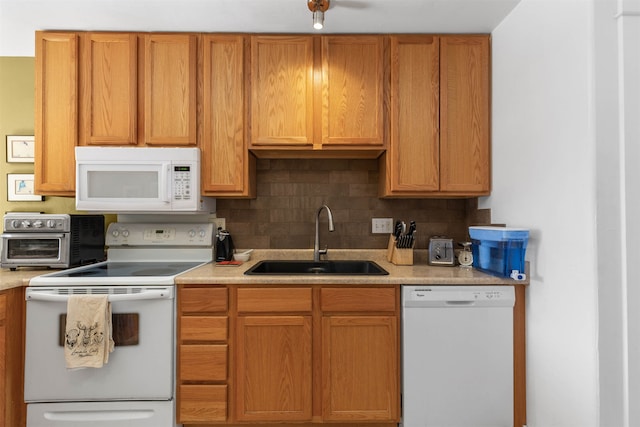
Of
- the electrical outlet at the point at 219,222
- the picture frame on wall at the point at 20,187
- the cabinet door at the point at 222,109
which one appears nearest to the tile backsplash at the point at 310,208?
the electrical outlet at the point at 219,222

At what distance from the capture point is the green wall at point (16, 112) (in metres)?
2.33

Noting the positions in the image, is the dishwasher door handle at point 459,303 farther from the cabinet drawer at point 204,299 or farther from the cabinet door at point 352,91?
the cabinet drawer at point 204,299

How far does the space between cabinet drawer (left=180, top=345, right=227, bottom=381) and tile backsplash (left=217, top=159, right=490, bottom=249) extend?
0.85 metres

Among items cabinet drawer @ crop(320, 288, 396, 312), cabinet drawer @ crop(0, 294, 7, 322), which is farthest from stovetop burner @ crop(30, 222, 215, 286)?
cabinet drawer @ crop(320, 288, 396, 312)

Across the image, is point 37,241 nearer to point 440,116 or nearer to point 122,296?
point 122,296

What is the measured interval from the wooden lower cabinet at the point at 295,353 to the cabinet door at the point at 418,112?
81 centimetres

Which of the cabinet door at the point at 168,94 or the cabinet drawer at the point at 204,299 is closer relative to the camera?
the cabinet drawer at the point at 204,299

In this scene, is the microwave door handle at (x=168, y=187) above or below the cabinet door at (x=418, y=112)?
below

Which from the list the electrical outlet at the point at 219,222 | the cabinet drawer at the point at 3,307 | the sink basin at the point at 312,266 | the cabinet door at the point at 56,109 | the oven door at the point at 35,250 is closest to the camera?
the cabinet drawer at the point at 3,307

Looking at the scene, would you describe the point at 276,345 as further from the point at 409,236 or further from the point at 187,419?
the point at 409,236

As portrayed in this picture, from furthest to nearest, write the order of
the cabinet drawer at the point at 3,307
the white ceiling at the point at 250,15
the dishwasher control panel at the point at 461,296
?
the white ceiling at the point at 250,15 < the dishwasher control panel at the point at 461,296 < the cabinet drawer at the point at 3,307

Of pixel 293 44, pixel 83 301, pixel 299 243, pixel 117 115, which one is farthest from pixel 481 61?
pixel 83 301

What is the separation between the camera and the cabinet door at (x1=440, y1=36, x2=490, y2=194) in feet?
6.70

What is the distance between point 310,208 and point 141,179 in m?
1.13
